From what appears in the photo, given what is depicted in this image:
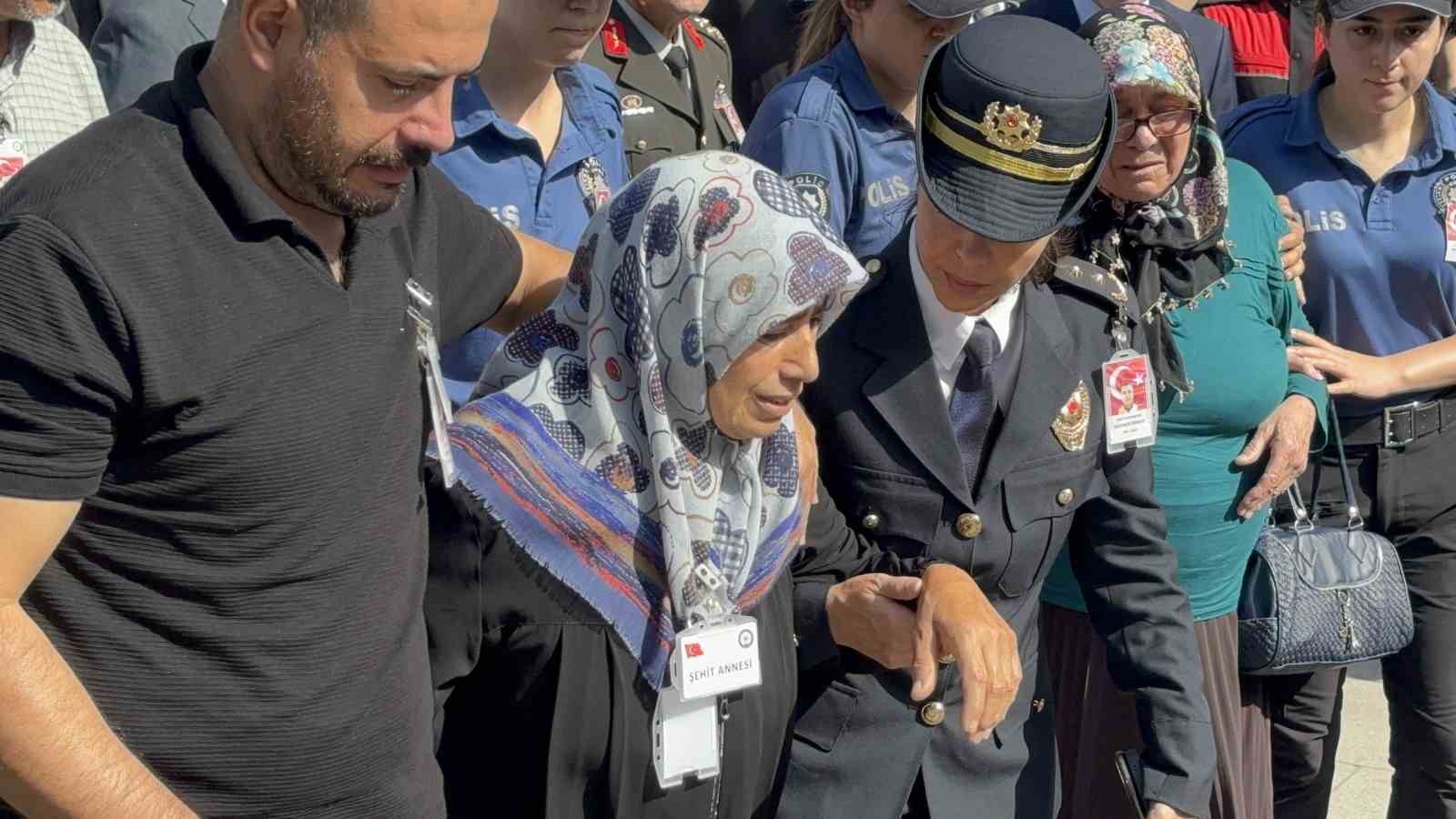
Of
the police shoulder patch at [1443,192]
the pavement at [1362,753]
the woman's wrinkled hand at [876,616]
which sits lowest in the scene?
the pavement at [1362,753]

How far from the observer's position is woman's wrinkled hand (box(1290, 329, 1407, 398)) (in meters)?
3.50

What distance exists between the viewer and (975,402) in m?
2.48

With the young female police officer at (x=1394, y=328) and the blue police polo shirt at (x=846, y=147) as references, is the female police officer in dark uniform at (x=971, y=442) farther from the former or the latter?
the young female police officer at (x=1394, y=328)

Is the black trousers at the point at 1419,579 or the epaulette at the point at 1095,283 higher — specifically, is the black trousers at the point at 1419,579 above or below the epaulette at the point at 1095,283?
below

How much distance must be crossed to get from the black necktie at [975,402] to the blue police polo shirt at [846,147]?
813mm

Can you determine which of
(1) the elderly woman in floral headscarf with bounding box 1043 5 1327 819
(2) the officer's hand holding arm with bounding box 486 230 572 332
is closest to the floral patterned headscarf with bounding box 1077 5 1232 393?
(1) the elderly woman in floral headscarf with bounding box 1043 5 1327 819

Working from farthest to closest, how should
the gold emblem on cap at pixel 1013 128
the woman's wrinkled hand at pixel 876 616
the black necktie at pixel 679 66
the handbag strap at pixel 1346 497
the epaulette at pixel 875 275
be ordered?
the black necktie at pixel 679 66
the handbag strap at pixel 1346 497
the epaulette at pixel 875 275
the gold emblem on cap at pixel 1013 128
the woman's wrinkled hand at pixel 876 616

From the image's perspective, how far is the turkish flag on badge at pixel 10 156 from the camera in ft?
9.29

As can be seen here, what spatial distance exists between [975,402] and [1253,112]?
6.26 feet

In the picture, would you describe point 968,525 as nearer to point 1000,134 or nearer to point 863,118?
point 1000,134

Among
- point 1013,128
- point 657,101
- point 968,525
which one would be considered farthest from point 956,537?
point 657,101

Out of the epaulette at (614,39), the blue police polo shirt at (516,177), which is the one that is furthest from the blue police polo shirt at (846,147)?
the epaulette at (614,39)

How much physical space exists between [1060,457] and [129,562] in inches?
55.3

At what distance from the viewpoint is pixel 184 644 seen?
5.85ft
